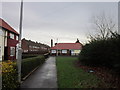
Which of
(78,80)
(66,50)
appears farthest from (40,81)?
(66,50)

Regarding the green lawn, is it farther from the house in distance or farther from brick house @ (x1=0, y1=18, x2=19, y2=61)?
the house in distance

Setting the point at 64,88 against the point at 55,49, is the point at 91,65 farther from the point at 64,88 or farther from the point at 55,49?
the point at 55,49

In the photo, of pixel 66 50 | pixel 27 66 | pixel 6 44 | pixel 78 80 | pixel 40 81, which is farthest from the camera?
pixel 66 50

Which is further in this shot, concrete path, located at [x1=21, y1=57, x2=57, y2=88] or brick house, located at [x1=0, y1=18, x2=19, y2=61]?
brick house, located at [x1=0, y1=18, x2=19, y2=61]

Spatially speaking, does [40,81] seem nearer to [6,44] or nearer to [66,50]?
[6,44]

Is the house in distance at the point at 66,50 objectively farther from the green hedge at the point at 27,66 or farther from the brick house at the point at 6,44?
the green hedge at the point at 27,66

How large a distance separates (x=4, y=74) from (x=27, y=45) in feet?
156

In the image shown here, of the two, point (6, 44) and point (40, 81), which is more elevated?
point (6, 44)

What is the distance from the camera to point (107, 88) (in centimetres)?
461

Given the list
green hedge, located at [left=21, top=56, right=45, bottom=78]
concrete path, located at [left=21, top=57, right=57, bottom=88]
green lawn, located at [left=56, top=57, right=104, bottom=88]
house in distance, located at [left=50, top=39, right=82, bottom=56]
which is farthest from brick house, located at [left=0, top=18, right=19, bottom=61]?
house in distance, located at [left=50, top=39, right=82, bottom=56]

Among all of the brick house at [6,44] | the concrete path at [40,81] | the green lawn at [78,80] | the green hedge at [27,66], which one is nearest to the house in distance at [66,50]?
the brick house at [6,44]

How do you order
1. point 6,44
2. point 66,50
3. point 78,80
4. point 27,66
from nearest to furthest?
point 78,80
point 27,66
point 6,44
point 66,50

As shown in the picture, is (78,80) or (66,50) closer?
(78,80)

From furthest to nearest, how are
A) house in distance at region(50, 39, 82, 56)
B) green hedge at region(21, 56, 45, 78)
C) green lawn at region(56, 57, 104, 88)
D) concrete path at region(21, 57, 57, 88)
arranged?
house in distance at region(50, 39, 82, 56)
green hedge at region(21, 56, 45, 78)
concrete path at region(21, 57, 57, 88)
green lawn at region(56, 57, 104, 88)
